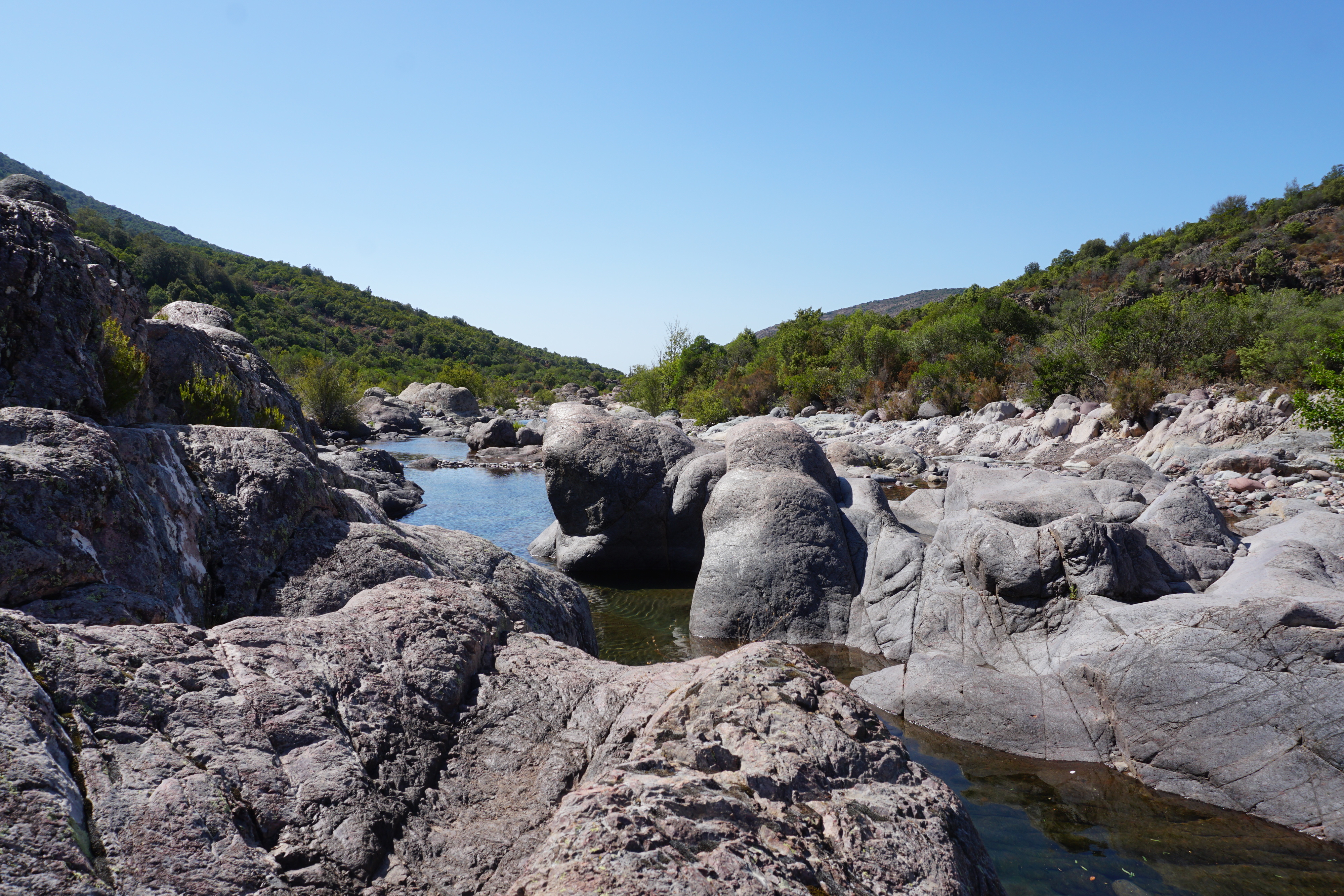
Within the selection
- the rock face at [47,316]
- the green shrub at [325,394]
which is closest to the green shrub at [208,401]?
the rock face at [47,316]

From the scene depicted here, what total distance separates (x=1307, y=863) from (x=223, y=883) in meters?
7.47

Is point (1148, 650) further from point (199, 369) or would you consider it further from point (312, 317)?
point (312, 317)

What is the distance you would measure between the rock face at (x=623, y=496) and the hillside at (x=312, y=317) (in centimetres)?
3163

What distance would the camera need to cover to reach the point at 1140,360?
29.9 metres

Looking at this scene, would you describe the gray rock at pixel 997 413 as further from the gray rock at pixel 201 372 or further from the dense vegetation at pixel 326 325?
the dense vegetation at pixel 326 325

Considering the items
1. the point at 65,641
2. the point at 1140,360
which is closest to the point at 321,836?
the point at 65,641

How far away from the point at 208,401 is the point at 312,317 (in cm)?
9286

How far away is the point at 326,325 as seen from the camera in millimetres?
92812

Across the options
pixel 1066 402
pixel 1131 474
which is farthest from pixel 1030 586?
pixel 1066 402

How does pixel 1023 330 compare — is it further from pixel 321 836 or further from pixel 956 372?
pixel 321 836

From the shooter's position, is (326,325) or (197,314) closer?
(197,314)

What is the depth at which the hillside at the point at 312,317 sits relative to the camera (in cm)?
6719

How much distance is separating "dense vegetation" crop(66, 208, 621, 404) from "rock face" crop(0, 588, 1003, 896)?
40.1 m

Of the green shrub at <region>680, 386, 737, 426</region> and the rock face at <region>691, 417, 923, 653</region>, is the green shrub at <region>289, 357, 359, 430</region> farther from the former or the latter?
the rock face at <region>691, 417, 923, 653</region>
